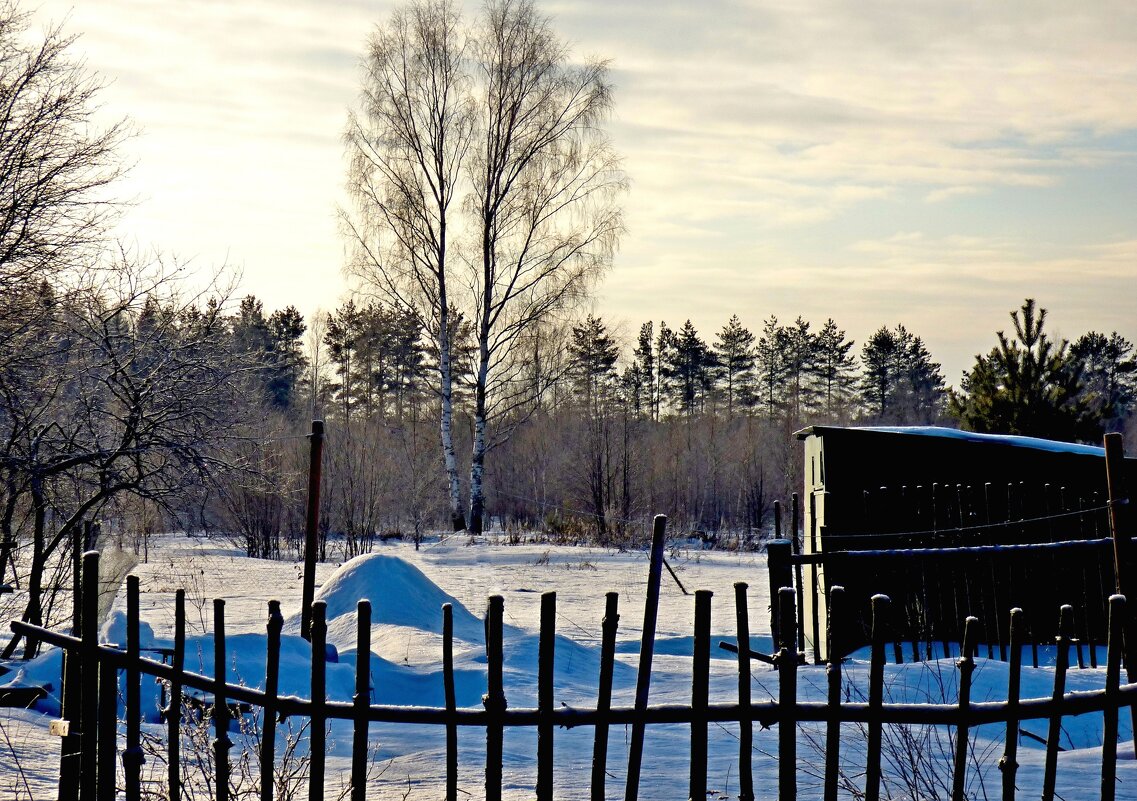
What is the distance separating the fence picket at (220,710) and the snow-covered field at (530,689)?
27.7 inches

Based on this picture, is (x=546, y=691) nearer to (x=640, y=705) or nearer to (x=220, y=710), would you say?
(x=640, y=705)

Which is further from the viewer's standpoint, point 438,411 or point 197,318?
point 438,411

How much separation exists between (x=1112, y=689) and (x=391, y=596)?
25.6 ft

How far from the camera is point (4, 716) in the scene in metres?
6.04

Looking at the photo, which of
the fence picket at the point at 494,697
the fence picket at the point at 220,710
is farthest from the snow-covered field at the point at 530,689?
the fence picket at the point at 494,697

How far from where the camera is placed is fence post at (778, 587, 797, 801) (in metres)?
3.26

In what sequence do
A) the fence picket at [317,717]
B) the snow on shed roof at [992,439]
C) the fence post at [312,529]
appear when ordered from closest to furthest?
the fence picket at [317,717] → the fence post at [312,529] → the snow on shed roof at [992,439]

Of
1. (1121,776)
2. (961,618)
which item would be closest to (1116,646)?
(1121,776)

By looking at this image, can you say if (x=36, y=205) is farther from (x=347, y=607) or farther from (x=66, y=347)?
(x=347, y=607)

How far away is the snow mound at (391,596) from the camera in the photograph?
32.6 ft

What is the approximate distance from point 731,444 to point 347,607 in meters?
33.8

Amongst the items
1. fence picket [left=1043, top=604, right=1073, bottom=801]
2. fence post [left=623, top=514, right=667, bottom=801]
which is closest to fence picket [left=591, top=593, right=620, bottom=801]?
fence post [left=623, top=514, right=667, bottom=801]

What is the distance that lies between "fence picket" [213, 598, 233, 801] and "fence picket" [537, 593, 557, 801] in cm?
110

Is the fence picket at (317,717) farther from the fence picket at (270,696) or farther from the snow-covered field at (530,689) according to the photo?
the snow-covered field at (530,689)
